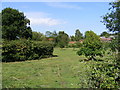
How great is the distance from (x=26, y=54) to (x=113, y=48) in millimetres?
13150

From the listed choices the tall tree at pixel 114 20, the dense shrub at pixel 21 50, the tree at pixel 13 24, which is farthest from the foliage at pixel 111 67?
the tree at pixel 13 24

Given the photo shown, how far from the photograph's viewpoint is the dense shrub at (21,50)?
14.6 meters

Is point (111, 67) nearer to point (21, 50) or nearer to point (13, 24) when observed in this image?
point (21, 50)

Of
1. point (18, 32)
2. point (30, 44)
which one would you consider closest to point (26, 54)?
point (30, 44)

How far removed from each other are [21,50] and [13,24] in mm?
17231

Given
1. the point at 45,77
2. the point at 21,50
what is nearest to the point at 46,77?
the point at 45,77

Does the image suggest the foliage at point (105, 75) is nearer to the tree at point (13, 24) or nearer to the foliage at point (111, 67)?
the foliage at point (111, 67)

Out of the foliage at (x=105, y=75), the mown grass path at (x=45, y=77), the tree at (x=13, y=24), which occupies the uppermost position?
the tree at (x=13, y=24)

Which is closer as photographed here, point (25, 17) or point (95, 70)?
point (95, 70)

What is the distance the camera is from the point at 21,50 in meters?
15.4

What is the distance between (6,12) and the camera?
103 ft

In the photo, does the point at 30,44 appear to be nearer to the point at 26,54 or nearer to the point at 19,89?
the point at 26,54

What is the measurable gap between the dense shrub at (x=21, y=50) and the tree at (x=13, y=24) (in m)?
15.2

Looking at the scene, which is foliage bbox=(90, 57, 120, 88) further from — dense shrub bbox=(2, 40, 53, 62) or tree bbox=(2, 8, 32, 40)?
tree bbox=(2, 8, 32, 40)
